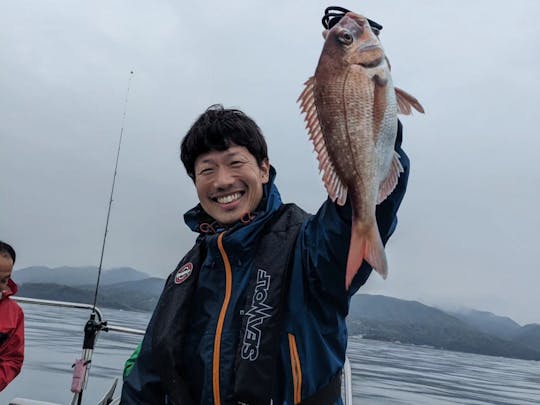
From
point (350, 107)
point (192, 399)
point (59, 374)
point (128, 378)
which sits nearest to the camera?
point (350, 107)

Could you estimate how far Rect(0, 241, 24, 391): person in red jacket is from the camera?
4.10 meters

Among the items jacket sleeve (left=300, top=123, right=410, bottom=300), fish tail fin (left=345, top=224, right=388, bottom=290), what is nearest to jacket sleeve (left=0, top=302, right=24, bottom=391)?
jacket sleeve (left=300, top=123, right=410, bottom=300)

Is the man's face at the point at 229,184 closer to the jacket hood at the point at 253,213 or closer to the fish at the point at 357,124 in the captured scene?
the jacket hood at the point at 253,213

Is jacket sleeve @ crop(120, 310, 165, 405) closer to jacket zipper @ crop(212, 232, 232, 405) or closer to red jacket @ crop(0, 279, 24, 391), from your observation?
jacket zipper @ crop(212, 232, 232, 405)

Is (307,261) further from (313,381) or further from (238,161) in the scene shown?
(238,161)

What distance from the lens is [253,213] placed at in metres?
2.47

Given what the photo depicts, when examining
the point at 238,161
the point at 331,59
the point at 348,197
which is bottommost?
the point at 348,197

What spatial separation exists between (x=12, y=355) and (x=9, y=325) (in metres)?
0.26

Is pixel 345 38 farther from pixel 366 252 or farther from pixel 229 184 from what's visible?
pixel 229 184

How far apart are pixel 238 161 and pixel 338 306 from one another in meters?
0.90

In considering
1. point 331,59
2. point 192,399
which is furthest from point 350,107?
point 192,399

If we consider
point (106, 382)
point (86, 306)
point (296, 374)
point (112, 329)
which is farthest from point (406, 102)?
point (106, 382)

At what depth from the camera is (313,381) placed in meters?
2.03

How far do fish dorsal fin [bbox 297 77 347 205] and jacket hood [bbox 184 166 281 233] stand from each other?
69 centimetres
